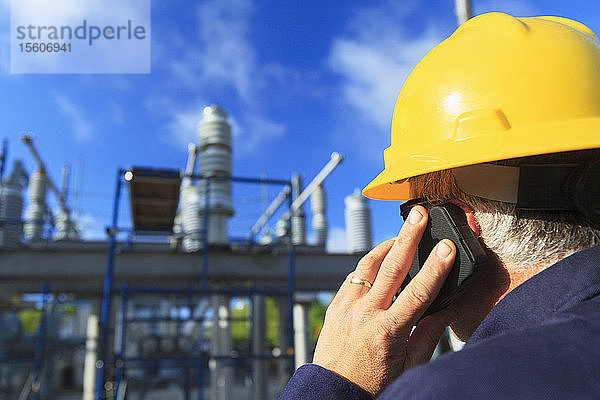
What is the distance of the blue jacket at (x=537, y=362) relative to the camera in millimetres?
600

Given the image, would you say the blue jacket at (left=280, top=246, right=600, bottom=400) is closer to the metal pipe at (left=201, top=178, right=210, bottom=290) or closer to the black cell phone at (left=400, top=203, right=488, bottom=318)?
the black cell phone at (left=400, top=203, right=488, bottom=318)

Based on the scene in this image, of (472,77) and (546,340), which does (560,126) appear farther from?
(546,340)

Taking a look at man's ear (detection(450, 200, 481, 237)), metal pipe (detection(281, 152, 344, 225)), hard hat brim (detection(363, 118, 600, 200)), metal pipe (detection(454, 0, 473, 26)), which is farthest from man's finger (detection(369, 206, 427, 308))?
metal pipe (detection(281, 152, 344, 225))

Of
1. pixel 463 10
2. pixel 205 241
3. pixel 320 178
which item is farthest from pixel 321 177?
pixel 463 10

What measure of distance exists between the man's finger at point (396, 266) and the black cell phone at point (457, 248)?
0.04 meters

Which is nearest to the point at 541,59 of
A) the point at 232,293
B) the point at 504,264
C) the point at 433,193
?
the point at 433,193

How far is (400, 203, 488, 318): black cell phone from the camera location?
0.99m

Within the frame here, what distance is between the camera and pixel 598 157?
107 centimetres

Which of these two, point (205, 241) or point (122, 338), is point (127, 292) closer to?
point (122, 338)

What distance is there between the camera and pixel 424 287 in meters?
0.98

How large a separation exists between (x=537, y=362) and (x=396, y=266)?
394mm

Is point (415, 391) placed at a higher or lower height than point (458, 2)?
lower

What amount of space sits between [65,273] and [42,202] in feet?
22.6

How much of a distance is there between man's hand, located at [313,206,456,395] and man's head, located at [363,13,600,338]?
15 cm
